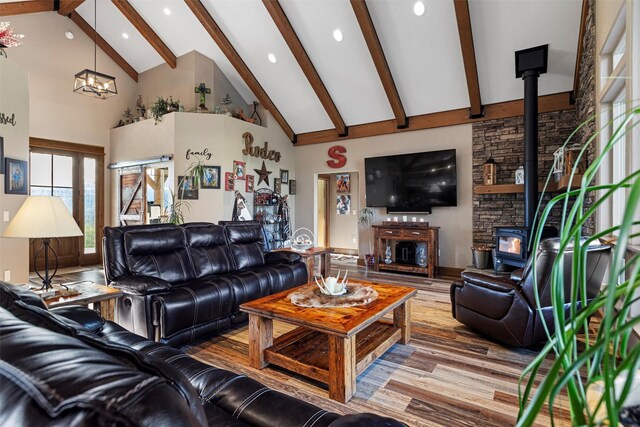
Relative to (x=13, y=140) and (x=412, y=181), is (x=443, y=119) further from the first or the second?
(x=13, y=140)

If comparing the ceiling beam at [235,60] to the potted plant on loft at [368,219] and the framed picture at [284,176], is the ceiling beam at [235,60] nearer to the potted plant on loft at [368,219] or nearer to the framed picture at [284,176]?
the framed picture at [284,176]

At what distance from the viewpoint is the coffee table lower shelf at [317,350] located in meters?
2.26

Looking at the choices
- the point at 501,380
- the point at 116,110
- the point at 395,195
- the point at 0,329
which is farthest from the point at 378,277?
the point at 116,110

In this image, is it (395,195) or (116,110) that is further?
(116,110)

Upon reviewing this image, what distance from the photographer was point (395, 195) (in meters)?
6.41

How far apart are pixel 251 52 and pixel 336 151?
2565mm

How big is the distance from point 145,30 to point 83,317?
251 inches

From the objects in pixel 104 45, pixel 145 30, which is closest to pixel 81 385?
Answer: pixel 145 30

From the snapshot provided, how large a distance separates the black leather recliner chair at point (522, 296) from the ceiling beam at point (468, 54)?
128 inches

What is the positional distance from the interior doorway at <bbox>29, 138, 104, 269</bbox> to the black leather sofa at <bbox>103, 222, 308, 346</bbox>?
442 centimetres

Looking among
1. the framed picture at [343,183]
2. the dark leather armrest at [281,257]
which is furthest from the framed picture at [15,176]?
the framed picture at [343,183]

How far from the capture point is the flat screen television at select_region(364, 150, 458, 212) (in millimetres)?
5930

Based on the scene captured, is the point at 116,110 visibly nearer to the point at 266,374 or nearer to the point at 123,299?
the point at 123,299

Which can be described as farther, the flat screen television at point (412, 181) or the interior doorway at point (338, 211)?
the interior doorway at point (338, 211)
